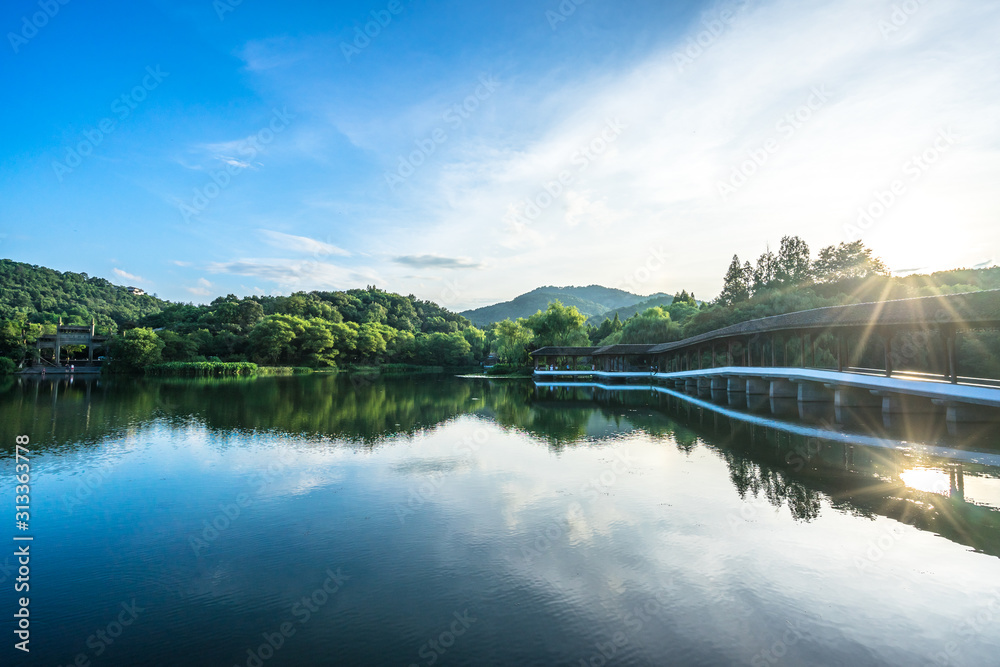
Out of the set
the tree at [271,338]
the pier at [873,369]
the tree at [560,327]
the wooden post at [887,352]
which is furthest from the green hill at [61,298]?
the wooden post at [887,352]

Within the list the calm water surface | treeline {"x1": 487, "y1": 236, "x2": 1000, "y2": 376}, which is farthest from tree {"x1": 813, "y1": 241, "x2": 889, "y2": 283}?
the calm water surface

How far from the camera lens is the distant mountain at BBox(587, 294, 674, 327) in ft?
409

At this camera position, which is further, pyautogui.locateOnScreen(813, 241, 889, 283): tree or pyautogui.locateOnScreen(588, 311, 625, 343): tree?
pyautogui.locateOnScreen(588, 311, 625, 343): tree

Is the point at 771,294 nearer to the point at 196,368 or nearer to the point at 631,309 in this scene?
the point at 196,368

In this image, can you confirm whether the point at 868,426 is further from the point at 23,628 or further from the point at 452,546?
the point at 23,628

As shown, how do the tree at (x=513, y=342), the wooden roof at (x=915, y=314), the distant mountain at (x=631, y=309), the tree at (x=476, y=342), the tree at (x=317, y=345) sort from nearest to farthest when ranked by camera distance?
the wooden roof at (x=915, y=314) < the tree at (x=513, y=342) < the tree at (x=317, y=345) < the tree at (x=476, y=342) < the distant mountain at (x=631, y=309)

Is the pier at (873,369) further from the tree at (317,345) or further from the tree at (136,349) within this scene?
the tree at (136,349)

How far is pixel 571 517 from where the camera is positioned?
9.16 meters

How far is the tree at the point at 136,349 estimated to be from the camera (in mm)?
53656

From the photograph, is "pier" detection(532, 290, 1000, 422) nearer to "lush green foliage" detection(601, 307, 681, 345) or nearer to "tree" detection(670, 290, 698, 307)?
"lush green foliage" detection(601, 307, 681, 345)

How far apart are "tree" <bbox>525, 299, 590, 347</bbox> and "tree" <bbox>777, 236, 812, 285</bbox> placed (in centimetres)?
2581

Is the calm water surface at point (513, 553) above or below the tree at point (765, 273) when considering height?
below

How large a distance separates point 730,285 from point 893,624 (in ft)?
214

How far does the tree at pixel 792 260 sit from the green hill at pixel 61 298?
8823 centimetres
